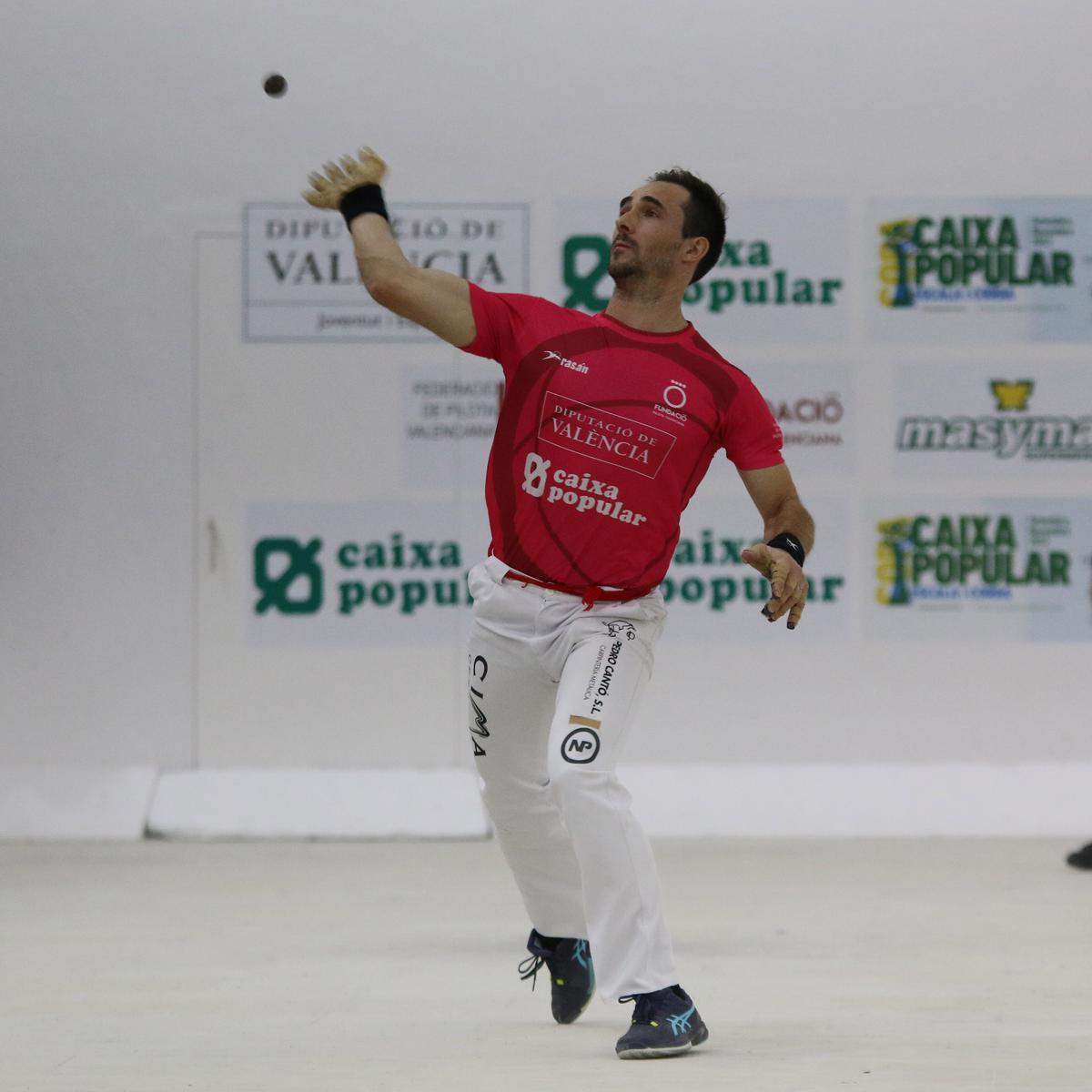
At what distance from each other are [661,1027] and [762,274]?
415 centimetres

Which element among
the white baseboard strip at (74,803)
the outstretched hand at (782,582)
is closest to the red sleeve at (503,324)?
the outstretched hand at (782,582)

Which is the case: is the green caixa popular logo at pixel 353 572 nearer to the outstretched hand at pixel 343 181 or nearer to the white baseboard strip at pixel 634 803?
the white baseboard strip at pixel 634 803

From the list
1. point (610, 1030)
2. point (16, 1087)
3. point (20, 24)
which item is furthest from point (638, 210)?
point (20, 24)

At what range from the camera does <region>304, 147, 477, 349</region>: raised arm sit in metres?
3.31

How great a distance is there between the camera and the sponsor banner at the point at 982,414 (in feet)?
22.5

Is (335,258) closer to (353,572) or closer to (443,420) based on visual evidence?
(443,420)

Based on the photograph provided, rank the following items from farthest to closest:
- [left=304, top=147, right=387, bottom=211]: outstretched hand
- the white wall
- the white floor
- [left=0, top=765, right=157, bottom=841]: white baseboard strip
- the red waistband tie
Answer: the white wall
[left=0, top=765, right=157, bottom=841]: white baseboard strip
the red waistband tie
[left=304, top=147, right=387, bottom=211]: outstretched hand
the white floor

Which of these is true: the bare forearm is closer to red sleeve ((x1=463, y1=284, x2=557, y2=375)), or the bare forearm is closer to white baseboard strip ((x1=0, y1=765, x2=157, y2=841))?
red sleeve ((x1=463, y1=284, x2=557, y2=375))

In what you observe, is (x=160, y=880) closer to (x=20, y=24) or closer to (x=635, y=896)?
(x=635, y=896)

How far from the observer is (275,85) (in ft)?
22.1

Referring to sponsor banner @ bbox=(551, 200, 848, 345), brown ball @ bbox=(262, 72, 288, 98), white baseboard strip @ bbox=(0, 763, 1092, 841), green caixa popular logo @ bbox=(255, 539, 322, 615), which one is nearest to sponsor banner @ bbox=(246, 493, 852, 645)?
green caixa popular logo @ bbox=(255, 539, 322, 615)

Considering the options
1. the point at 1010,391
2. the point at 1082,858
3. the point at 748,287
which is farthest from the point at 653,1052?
the point at 1010,391

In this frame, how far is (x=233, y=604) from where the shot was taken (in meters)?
6.85

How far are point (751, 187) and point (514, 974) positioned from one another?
361 cm
